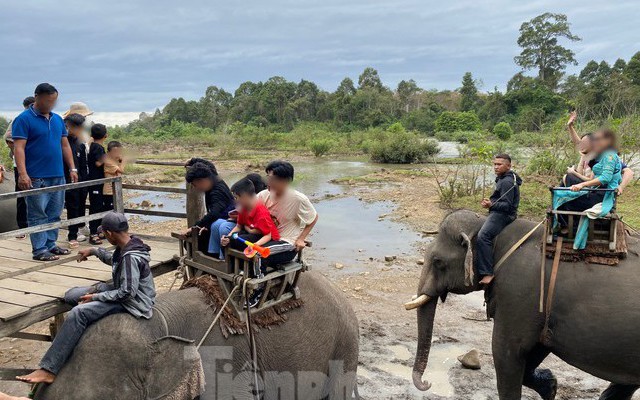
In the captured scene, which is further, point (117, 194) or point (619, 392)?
point (117, 194)

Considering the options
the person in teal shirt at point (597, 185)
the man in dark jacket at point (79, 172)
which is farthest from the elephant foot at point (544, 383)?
the man in dark jacket at point (79, 172)

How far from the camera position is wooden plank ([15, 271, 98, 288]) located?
4.28 m

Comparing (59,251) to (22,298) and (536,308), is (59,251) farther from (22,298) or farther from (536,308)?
(536,308)

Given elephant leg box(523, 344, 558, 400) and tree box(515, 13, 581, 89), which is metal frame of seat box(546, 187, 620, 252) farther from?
tree box(515, 13, 581, 89)

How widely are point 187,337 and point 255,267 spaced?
0.62m

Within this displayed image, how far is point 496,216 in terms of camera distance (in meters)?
4.70

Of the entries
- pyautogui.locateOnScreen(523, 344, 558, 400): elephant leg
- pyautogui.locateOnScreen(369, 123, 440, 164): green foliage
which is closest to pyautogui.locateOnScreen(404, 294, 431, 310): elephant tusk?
pyautogui.locateOnScreen(523, 344, 558, 400): elephant leg

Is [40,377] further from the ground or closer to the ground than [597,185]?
closer to the ground

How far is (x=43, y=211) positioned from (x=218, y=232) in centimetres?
211

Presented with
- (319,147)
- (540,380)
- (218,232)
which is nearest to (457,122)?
(319,147)

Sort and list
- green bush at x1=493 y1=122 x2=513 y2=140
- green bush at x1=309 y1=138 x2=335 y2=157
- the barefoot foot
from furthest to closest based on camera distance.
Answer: green bush at x1=309 y1=138 x2=335 y2=157, green bush at x1=493 y1=122 x2=513 y2=140, the barefoot foot

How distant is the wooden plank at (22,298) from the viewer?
382 cm

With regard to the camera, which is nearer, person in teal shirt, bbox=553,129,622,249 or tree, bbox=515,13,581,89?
person in teal shirt, bbox=553,129,622,249

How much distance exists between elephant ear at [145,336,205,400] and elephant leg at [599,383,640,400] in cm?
368
